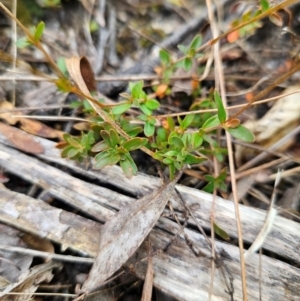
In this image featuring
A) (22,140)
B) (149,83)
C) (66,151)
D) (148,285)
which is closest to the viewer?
(148,285)

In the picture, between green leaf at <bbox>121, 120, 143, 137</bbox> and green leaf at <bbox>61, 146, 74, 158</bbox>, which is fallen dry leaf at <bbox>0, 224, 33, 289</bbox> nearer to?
green leaf at <bbox>61, 146, 74, 158</bbox>

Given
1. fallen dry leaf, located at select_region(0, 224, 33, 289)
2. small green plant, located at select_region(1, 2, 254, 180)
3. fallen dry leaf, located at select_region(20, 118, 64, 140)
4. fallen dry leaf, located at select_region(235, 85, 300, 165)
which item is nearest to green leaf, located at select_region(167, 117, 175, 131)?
small green plant, located at select_region(1, 2, 254, 180)

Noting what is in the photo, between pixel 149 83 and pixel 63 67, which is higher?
pixel 149 83

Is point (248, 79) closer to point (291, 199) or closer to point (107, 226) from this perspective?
point (291, 199)

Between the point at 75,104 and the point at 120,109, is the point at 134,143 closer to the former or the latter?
the point at 120,109

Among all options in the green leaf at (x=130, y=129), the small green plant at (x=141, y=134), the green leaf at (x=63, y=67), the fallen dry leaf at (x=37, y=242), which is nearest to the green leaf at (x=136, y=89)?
the small green plant at (x=141, y=134)

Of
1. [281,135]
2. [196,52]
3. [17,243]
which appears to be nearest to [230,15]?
[196,52]

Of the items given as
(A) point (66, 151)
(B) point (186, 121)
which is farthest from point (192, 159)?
(A) point (66, 151)
